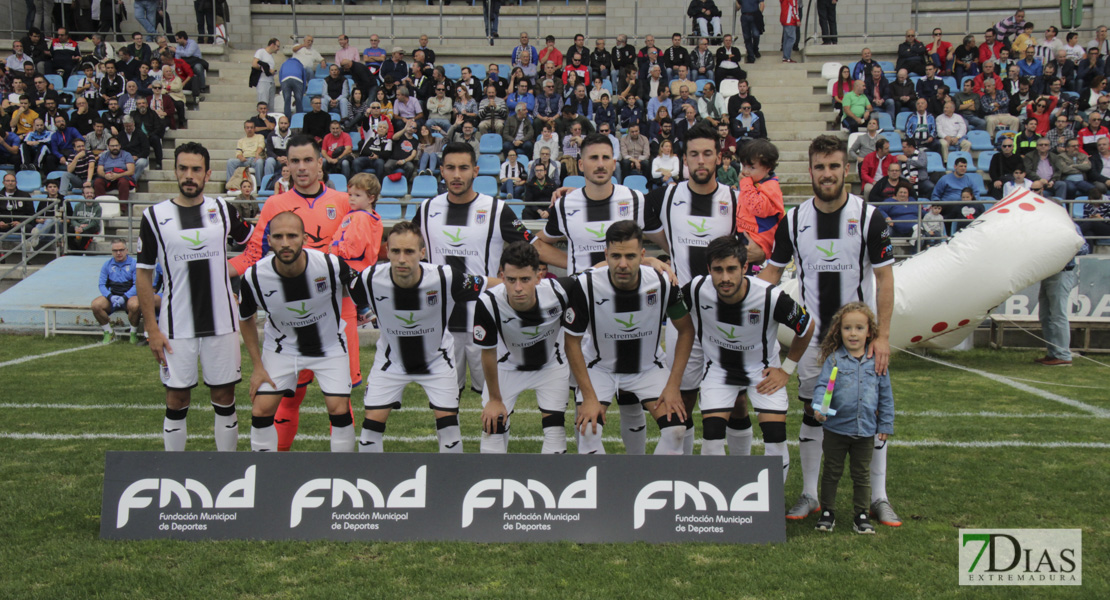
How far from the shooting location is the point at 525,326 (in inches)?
221

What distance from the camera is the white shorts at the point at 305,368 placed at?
5844 mm

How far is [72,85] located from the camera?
2012 cm

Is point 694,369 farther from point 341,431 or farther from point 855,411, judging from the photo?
point 341,431

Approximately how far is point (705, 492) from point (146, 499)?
2.92 meters

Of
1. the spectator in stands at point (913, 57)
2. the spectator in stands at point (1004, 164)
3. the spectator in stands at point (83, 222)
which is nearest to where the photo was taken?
the spectator in stands at point (1004, 164)

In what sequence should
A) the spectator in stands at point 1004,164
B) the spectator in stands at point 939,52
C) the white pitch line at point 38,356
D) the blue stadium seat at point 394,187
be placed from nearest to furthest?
the white pitch line at point 38,356, the spectator in stands at point 1004,164, the blue stadium seat at point 394,187, the spectator in stands at point 939,52

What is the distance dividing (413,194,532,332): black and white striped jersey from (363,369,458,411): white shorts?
853 mm

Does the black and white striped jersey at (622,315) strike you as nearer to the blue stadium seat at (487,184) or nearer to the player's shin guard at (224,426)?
the player's shin guard at (224,426)

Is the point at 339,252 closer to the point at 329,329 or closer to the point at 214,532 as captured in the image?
the point at 329,329

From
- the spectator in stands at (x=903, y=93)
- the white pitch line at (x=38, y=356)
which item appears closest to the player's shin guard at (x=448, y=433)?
the white pitch line at (x=38, y=356)

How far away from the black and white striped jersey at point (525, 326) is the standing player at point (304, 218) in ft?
3.86

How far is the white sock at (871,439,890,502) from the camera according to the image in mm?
5266

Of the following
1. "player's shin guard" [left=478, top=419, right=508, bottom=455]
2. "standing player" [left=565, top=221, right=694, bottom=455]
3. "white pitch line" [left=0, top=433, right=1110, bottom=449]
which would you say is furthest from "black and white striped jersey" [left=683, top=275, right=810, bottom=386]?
"white pitch line" [left=0, top=433, right=1110, bottom=449]

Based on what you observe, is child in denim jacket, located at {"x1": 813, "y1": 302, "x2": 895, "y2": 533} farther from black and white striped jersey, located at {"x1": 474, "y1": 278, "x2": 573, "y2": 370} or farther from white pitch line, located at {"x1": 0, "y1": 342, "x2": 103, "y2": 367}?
white pitch line, located at {"x1": 0, "y1": 342, "x2": 103, "y2": 367}
